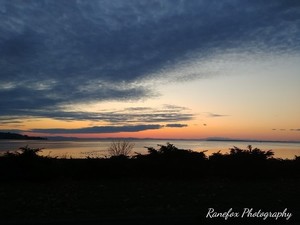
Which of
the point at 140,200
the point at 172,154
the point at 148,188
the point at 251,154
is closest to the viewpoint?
the point at 140,200

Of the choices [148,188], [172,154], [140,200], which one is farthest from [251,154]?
[140,200]

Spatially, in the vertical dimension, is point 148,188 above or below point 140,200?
above

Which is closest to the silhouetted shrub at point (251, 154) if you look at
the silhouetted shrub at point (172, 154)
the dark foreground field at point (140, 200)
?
the dark foreground field at point (140, 200)

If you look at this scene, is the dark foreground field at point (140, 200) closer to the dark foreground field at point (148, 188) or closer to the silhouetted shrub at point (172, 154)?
the dark foreground field at point (148, 188)

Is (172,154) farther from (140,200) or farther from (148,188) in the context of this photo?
(140,200)

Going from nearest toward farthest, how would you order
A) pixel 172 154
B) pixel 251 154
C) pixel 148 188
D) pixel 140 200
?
pixel 140 200 → pixel 148 188 → pixel 251 154 → pixel 172 154

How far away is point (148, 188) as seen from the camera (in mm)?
12062

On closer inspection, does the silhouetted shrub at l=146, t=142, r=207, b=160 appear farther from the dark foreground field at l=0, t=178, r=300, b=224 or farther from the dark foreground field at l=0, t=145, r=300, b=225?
the dark foreground field at l=0, t=178, r=300, b=224

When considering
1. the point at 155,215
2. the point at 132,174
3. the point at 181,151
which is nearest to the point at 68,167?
the point at 132,174

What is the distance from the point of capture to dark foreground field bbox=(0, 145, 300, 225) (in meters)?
8.58

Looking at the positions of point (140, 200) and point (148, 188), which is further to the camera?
point (148, 188)

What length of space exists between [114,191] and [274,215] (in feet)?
16.8

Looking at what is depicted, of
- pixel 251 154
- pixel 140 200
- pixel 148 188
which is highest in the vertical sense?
pixel 251 154

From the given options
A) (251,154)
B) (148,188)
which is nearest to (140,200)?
(148,188)
